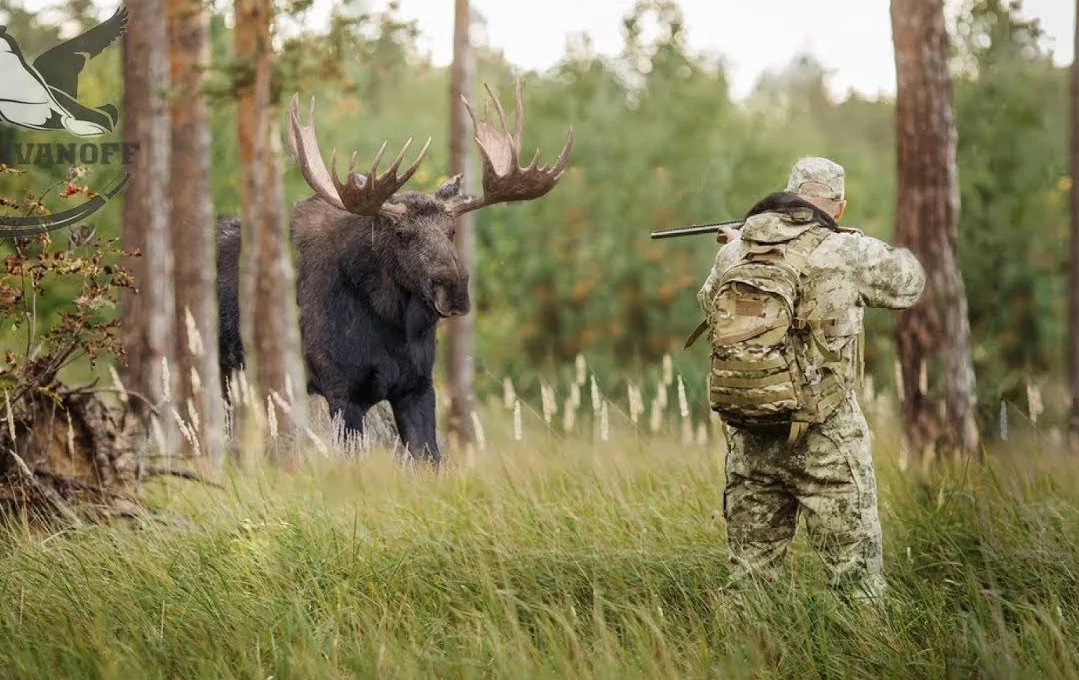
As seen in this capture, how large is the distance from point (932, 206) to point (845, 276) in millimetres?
4710

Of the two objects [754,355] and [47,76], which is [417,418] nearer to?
[47,76]

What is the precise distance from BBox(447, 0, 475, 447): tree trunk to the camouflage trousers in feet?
14.3

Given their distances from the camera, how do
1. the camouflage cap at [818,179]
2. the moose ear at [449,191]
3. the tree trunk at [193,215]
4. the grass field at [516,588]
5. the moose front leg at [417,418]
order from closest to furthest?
the grass field at [516,588] → the camouflage cap at [818,179] → the moose ear at [449,191] → the moose front leg at [417,418] → the tree trunk at [193,215]

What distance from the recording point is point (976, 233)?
1466 centimetres

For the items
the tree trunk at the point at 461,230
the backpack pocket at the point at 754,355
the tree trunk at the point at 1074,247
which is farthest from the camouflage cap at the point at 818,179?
the tree trunk at the point at 1074,247

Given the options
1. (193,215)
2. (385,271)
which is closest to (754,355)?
(385,271)

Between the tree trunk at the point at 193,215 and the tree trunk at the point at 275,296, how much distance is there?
47 cm

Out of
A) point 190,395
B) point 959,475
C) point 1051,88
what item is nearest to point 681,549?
point 959,475

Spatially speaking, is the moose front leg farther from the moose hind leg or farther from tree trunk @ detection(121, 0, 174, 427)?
tree trunk @ detection(121, 0, 174, 427)

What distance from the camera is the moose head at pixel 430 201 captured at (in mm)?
7848

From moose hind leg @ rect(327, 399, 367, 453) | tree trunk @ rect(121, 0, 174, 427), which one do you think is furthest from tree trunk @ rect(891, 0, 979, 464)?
tree trunk @ rect(121, 0, 174, 427)

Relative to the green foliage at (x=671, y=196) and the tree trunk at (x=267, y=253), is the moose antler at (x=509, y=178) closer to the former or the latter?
the tree trunk at (x=267, y=253)

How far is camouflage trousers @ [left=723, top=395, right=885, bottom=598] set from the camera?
504 centimetres

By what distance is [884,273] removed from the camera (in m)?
4.97
